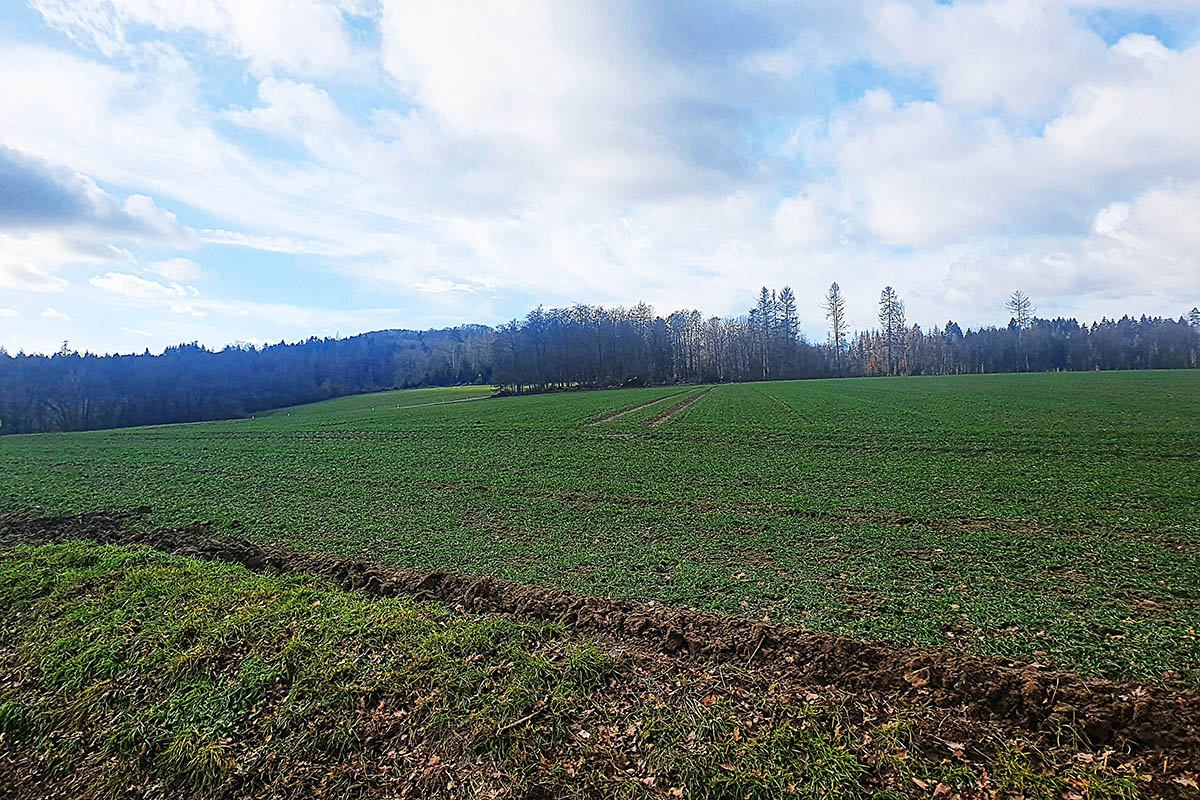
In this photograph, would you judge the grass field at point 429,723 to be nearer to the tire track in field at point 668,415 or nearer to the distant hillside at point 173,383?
the tire track in field at point 668,415

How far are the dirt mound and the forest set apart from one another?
81431 mm

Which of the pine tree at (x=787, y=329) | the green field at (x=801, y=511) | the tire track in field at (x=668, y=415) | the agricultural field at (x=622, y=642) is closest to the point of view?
the agricultural field at (x=622, y=642)

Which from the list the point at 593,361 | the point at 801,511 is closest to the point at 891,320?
the point at 593,361

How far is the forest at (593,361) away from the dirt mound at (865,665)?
81.4 m

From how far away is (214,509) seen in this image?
1620 centimetres

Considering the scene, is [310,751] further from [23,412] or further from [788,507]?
[23,412]

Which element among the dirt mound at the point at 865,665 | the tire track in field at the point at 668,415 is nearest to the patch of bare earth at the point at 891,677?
the dirt mound at the point at 865,665

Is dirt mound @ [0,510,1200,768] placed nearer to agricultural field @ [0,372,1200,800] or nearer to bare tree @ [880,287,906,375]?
agricultural field @ [0,372,1200,800]

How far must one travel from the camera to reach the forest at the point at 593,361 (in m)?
77.0

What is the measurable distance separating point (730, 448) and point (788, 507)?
10.5 metres

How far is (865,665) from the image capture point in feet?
20.7

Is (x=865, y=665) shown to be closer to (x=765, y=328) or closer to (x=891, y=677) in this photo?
(x=891, y=677)

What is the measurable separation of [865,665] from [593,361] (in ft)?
303

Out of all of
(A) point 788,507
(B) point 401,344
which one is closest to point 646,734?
(A) point 788,507
